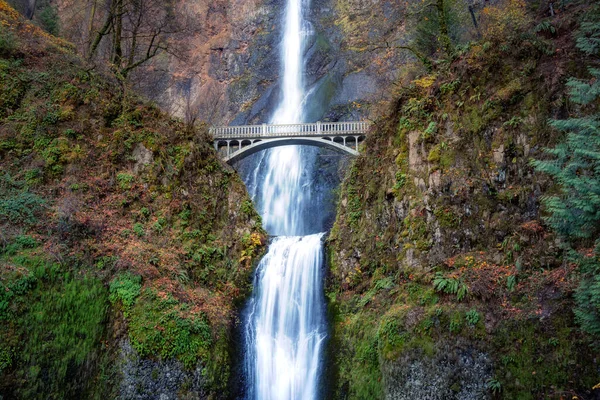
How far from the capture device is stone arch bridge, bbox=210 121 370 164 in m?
25.3

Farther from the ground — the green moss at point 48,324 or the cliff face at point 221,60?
the cliff face at point 221,60

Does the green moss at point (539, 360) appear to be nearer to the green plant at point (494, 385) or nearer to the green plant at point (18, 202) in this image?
the green plant at point (494, 385)

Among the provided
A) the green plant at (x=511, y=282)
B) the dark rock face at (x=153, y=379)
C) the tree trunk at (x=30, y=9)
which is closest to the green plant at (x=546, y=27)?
the green plant at (x=511, y=282)

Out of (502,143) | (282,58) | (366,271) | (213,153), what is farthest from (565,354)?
(282,58)

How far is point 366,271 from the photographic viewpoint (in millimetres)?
14883

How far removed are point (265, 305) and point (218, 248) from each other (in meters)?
2.81

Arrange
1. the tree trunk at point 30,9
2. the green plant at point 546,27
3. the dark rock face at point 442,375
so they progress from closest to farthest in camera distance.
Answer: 1. the dark rock face at point 442,375
2. the green plant at point 546,27
3. the tree trunk at point 30,9

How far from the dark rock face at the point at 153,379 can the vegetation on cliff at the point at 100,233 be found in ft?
0.62

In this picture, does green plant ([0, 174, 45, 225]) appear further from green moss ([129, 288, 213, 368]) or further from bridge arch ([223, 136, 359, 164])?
bridge arch ([223, 136, 359, 164])

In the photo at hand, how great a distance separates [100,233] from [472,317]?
35.5 feet

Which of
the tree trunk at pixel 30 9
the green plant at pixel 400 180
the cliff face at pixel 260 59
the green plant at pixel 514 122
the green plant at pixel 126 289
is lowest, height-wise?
the green plant at pixel 126 289

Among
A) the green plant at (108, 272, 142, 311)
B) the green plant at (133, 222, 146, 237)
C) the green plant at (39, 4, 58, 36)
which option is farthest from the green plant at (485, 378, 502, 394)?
the green plant at (39, 4, 58, 36)

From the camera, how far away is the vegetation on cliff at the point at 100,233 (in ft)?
35.1

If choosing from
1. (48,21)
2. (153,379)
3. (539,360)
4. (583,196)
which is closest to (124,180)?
(153,379)
